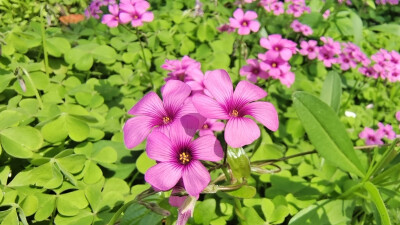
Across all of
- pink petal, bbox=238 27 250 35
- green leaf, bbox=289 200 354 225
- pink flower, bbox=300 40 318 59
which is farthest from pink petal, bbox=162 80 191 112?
pink flower, bbox=300 40 318 59

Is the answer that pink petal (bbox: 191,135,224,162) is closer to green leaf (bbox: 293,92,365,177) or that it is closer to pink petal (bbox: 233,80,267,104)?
pink petal (bbox: 233,80,267,104)

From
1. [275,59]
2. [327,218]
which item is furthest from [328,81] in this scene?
[327,218]

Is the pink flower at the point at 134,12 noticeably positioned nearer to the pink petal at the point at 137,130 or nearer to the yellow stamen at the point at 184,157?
the pink petal at the point at 137,130

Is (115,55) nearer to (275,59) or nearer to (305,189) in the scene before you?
(275,59)

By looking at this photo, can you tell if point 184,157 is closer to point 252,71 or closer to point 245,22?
point 252,71

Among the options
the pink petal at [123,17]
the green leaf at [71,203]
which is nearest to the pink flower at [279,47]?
the pink petal at [123,17]

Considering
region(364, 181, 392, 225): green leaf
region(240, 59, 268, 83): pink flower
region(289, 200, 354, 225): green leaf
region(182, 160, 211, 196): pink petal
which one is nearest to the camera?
region(182, 160, 211, 196): pink petal

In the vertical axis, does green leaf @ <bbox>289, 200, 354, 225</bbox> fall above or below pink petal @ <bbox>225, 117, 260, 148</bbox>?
below
